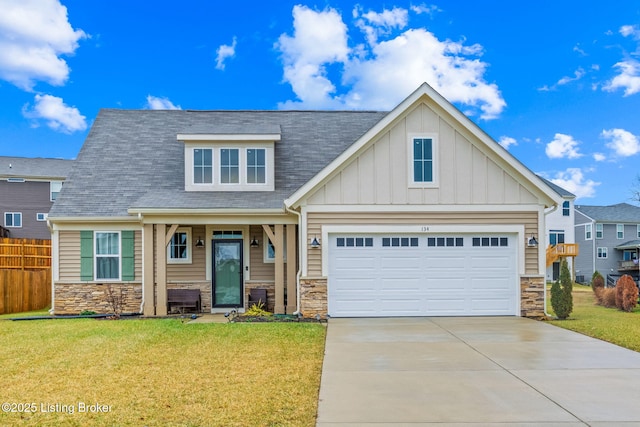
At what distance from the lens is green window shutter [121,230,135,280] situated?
1557 centimetres

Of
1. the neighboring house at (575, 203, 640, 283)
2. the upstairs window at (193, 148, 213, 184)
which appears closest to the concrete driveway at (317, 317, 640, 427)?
the upstairs window at (193, 148, 213, 184)

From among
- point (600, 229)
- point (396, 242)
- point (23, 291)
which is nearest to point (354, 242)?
point (396, 242)

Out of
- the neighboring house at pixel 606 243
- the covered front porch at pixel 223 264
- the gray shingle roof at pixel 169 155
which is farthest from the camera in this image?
the neighboring house at pixel 606 243

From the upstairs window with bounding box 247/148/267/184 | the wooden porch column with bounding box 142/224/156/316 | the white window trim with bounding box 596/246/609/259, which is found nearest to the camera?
the wooden porch column with bounding box 142/224/156/316

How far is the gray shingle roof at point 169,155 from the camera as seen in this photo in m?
15.3

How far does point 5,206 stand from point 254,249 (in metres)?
29.1

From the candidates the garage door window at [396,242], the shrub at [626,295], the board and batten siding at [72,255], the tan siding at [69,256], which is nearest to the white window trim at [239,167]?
the board and batten siding at [72,255]

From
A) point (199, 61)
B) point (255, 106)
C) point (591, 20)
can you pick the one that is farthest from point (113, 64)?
point (591, 20)

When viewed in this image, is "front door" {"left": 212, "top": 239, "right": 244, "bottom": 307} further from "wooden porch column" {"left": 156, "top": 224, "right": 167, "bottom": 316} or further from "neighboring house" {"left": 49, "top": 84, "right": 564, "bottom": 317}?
A: "wooden porch column" {"left": 156, "top": 224, "right": 167, "bottom": 316}

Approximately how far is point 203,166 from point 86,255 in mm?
4249

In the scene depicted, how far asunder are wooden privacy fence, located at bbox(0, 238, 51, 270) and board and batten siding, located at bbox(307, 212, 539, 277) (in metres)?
13.6

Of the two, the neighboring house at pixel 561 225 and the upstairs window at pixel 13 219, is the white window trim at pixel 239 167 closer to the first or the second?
the neighboring house at pixel 561 225

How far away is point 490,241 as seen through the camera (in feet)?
45.3

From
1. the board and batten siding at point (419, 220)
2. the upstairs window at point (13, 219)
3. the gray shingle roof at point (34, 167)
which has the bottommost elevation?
the board and batten siding at point (419, 220)
